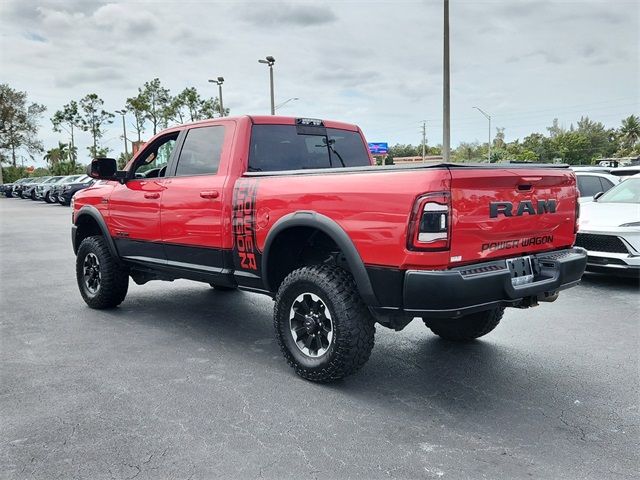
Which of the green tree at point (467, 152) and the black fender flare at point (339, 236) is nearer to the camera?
the black fender flare at point (339, 236)

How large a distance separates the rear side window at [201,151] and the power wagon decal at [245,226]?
0.50m

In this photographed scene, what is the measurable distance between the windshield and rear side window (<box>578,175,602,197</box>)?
57.3 inches

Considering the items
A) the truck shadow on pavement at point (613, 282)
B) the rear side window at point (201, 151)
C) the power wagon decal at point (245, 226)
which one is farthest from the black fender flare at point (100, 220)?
the truck shadow on pavement at point (613, 282)

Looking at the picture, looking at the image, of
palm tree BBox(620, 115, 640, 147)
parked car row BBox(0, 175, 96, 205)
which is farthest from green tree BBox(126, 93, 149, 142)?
palm tree BBox(620, 115, 640, 147)

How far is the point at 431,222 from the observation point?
3.37 metres

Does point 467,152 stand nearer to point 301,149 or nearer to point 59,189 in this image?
point 59,189

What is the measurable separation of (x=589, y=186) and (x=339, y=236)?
8061 mm

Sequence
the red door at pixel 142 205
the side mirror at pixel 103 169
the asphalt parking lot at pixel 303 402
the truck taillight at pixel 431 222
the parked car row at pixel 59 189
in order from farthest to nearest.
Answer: the parked car row at pixel 59 189
the side mirror at pixel 103 169
the red door at pixel 142 205
the truck taillight at pixel 431 222
the asphalt parking lot at pixel 303 402

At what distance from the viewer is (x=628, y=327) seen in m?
5.55

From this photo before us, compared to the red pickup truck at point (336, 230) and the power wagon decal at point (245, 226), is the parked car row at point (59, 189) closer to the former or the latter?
the red pickup truck at point (336, 230)

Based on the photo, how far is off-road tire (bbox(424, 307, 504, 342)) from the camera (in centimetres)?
479

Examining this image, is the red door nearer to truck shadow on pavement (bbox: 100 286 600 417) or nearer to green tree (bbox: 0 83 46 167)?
truck shadow on pavement (bbox: 100 286 600 417)

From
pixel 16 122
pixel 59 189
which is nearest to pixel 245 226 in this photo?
pixel 59 189

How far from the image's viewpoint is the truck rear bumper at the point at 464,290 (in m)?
3.37
